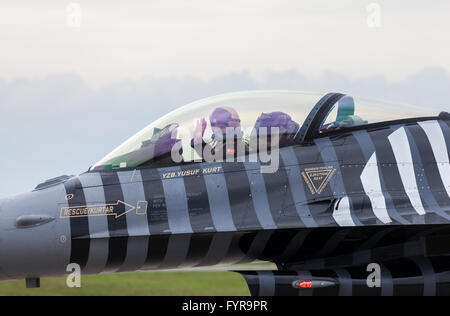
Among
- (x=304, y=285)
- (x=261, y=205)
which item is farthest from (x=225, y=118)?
(x=304, y=285)

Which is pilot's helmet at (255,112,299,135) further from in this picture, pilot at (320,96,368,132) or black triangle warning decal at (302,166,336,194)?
black triangle warning decal at (302,166,336,194)

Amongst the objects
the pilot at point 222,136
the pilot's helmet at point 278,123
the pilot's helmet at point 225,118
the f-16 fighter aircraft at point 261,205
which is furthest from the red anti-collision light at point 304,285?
the pilot's helmet at point 225,118

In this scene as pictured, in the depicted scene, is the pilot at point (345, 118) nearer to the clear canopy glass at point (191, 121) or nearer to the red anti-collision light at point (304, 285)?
the clear canopy glass at point (191, 121)

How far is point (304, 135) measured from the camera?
10977mm

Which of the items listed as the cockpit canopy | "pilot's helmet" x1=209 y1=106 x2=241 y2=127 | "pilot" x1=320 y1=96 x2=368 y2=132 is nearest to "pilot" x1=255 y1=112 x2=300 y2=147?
the cockpit canopy

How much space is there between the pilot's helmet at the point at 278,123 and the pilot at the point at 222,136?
0.28m

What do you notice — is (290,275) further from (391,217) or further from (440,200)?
(440,200)

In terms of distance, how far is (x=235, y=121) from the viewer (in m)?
11.0

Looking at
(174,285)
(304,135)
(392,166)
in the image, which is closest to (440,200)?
(392,166)

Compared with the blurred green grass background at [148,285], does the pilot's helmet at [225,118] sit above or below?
above

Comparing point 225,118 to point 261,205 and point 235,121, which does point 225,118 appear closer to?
point 235,121

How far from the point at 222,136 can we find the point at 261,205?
1.03 meters

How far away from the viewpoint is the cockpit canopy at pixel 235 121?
10789mm
